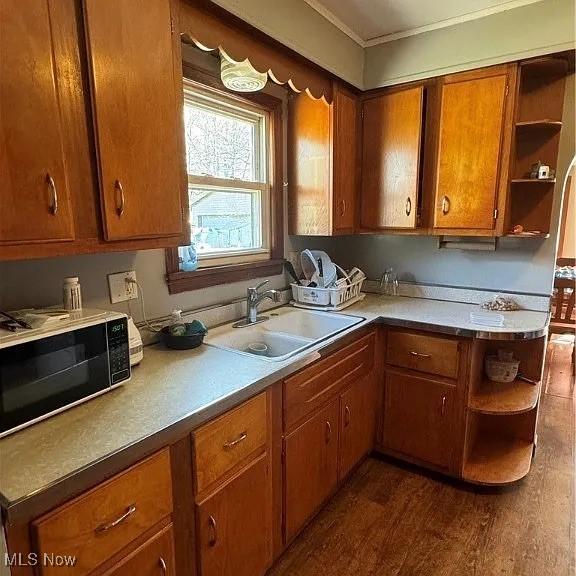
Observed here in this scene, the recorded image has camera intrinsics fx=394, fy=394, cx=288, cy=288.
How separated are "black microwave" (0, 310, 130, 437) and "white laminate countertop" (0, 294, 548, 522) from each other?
4cm

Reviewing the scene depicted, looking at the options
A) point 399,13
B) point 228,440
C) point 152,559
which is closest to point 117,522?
point 152,559

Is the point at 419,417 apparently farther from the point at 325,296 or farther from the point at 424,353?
the point at 325,296

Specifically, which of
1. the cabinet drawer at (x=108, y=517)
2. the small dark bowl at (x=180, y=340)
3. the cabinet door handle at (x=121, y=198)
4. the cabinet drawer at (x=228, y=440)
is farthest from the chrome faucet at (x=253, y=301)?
the cabinet drawer at (x=108, y=517)

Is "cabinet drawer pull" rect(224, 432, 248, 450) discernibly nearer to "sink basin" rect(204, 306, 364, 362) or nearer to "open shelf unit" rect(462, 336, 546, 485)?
"sink basin" rect(204, 306, 364, 362)

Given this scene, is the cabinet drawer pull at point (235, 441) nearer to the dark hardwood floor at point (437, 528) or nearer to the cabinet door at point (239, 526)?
the cabinet door at point (239, 526)

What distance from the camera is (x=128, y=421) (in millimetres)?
1043

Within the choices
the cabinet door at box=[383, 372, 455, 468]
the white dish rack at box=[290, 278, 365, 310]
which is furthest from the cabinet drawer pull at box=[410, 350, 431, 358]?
the white dish rack at box=[290, 278, 365, 310]

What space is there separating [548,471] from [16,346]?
2627mm

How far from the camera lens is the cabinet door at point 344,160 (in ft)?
7.34

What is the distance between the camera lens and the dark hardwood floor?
64.6 inches

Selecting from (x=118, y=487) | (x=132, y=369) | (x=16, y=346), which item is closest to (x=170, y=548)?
(x=118, y=487)

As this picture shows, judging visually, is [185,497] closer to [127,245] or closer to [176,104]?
[127,245]

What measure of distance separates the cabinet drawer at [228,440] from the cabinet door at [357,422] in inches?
24.8

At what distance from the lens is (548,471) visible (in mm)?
2217
